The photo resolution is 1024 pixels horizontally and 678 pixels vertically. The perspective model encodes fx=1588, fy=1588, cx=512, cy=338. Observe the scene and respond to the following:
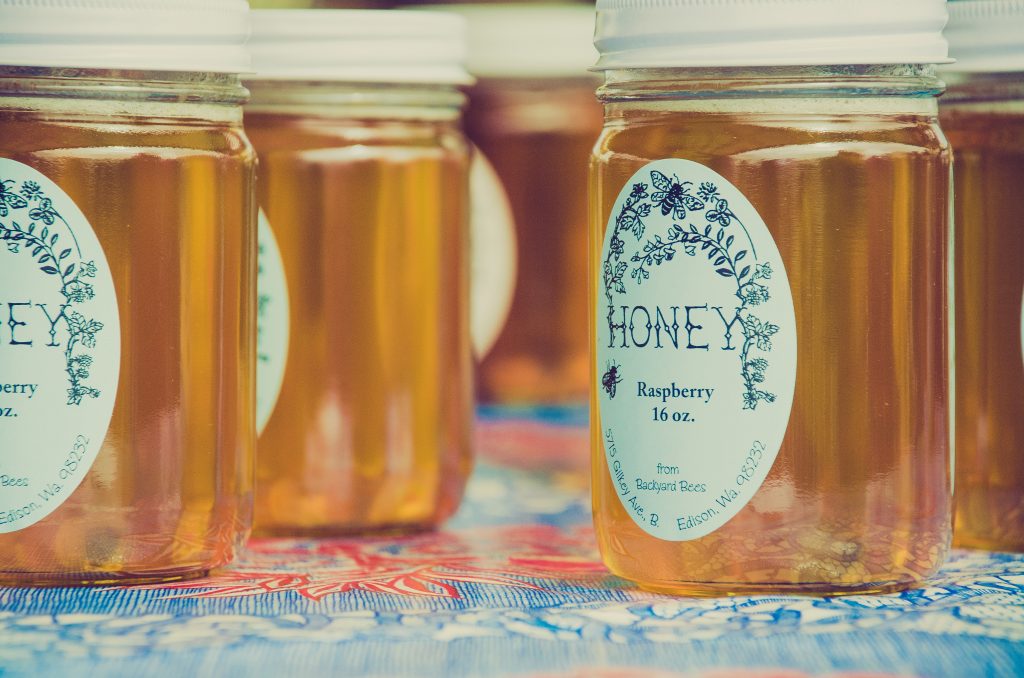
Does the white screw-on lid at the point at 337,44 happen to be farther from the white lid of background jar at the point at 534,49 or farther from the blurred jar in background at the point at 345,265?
the white lid of background jar at the point at 534,49

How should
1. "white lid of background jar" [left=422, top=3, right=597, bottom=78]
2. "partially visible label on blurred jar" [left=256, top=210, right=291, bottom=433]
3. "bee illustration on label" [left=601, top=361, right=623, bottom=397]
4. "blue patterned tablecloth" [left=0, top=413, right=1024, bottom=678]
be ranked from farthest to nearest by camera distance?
"white lid of background jar" [left=422, top=3, right=597, bottom=78] → "partially visible label on blurred jar" [left=256, top=210, right=291, bottom=433] → "bee illustration on label" [left=601, top=361, right=623, bottom=397] → "blue patterned tablecloth" [left=0, top=413, right=1024, bottom=678]

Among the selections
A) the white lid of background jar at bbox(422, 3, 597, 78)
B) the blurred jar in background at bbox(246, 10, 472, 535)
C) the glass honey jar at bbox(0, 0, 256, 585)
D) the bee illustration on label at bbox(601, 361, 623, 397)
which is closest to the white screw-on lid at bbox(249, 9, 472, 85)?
the blurred jar in background at bbox(246, 10, 472, 535)

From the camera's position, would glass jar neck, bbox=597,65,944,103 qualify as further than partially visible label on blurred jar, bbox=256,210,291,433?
No

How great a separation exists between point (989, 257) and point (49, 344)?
0.43 m

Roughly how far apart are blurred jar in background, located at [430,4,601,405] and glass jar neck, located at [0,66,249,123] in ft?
1.83

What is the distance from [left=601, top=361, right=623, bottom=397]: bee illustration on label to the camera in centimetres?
68

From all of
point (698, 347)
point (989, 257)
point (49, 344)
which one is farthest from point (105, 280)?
point (989, 257)

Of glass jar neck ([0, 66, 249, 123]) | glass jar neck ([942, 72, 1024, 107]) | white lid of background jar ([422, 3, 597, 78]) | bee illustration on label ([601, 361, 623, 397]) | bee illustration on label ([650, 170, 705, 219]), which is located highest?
white lid of background jar ([422, 3, 597, 78])

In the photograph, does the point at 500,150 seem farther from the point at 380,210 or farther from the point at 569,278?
the point at 380,210

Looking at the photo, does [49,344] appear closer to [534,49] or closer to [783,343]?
[783,343]

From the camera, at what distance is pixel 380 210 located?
81 centimetres

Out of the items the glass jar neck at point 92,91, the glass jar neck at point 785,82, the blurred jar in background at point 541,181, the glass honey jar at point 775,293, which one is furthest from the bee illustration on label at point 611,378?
the blurred jar in background at point 541,181

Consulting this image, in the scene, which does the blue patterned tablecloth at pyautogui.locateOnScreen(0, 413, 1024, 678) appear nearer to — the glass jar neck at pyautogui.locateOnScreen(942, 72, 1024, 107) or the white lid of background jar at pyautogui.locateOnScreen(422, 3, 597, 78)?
the glass jar neck at pyautogui.locateOnScreen(942, 72, 1024, 107)

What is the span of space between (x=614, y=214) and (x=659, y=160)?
0.03 m
